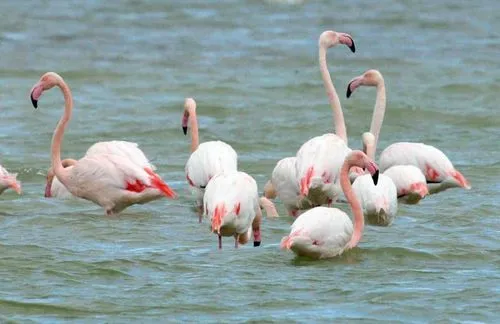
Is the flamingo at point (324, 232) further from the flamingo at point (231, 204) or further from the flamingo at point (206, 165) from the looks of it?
the flamingo at point (206, 165)

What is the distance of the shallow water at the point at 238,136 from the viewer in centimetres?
720

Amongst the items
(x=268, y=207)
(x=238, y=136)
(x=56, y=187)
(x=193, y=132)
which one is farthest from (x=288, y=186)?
(x=238, y=136)

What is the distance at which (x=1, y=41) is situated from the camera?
66.3ft

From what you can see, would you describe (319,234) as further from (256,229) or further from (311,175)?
(311,175)

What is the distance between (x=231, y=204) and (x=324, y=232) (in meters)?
0.54

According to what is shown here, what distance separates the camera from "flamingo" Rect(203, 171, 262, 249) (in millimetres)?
7859

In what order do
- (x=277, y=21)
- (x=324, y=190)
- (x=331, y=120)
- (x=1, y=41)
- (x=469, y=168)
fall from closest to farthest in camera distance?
(x=324, y=190)
(x=469, y=168)
(x=331, y=120)
(x=1, y=41)
(x=277, y=21)

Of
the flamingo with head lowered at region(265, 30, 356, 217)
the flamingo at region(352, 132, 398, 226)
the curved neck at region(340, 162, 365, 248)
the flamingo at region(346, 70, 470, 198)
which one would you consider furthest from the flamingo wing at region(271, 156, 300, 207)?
the flamingo at region(346, 70, 470, 198)

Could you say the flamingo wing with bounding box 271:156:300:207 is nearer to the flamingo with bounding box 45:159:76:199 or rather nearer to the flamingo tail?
the flamingo tail

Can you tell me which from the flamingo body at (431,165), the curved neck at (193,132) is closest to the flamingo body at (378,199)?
the flamingo body at (431,165)

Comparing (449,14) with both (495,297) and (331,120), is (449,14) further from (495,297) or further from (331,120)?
(495,297)

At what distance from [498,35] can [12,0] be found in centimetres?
901

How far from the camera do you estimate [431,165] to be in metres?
9.78

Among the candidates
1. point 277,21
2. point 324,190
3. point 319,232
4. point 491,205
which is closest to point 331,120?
point 491,205
